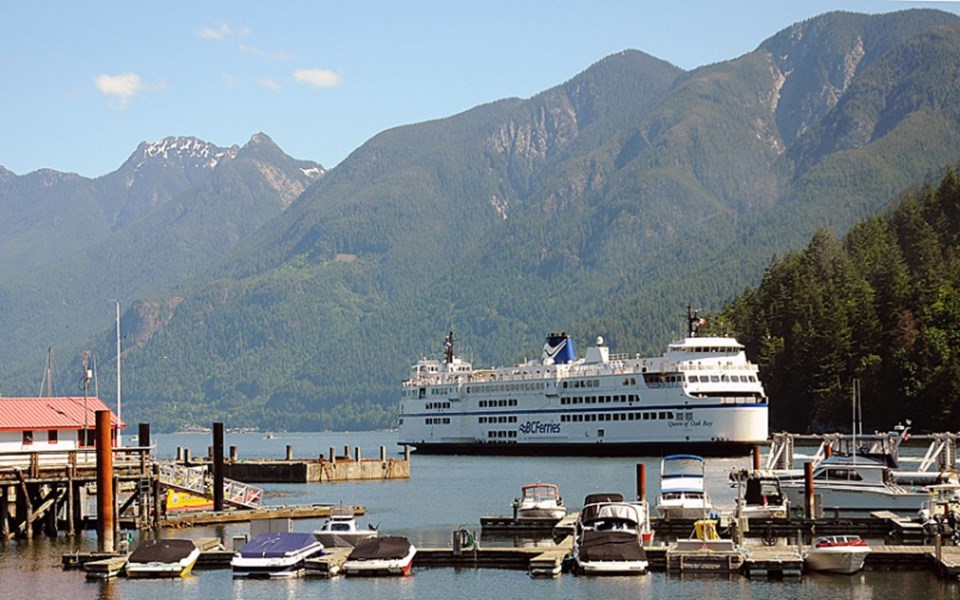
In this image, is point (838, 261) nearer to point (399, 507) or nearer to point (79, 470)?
point (399, 507)

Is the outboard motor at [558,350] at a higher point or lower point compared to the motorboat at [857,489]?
higher

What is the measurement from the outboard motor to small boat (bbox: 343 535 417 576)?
8164 cm

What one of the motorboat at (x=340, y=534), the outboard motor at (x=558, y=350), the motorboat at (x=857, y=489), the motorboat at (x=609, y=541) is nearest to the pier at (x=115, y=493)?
the motorboat at (x=340, y=534)

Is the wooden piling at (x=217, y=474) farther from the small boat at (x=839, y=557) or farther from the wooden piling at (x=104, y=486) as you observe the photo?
the small boat at (x=839, y=557)

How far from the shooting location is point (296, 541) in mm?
47594

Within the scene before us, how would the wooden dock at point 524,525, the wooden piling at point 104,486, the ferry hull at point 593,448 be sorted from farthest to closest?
the ferry hull at point 593,448 < the wooden dock at point 524,525 < the wooden piling at point 104,486

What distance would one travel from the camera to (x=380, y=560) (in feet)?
152

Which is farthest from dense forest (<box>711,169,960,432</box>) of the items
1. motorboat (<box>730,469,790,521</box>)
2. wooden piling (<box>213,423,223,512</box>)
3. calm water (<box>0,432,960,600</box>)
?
calm water (<box>0,432,960,600</box>)

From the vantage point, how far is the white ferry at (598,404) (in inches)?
4348

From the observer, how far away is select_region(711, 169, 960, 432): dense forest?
123750 mm

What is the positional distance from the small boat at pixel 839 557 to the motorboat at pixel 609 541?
16.1 ft

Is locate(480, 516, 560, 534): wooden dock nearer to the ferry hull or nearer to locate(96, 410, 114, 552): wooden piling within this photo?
locate(96, 410, 114, 552): wooden piling

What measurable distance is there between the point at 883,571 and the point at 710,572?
16.6 feet

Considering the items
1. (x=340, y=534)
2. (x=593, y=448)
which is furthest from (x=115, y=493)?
(x=593, y=448)
